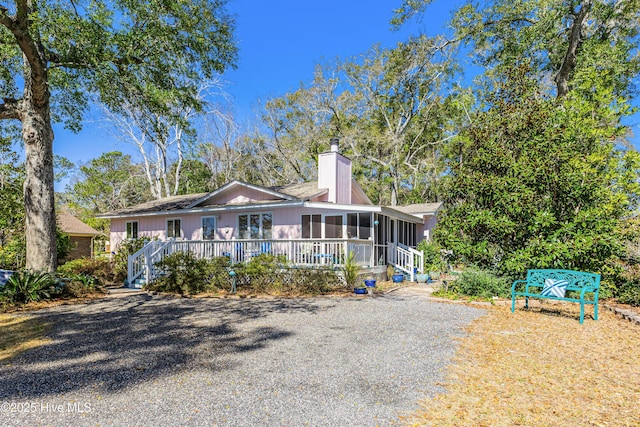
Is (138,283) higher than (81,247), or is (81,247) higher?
(81,247)

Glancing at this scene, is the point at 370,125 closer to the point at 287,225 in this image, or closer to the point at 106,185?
the point at 287,225

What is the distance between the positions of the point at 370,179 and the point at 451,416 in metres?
31.4

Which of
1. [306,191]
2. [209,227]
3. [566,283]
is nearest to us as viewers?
[566,283]

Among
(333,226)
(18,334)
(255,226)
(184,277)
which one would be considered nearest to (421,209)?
(333,226)

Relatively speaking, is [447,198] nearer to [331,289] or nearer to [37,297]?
[331,289]

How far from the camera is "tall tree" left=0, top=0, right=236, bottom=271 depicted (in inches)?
408

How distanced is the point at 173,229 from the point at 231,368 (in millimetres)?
15490

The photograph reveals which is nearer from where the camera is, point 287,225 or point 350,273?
point 350,273

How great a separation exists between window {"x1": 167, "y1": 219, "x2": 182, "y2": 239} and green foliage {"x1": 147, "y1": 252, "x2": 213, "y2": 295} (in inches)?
252

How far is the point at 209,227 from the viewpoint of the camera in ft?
56.9

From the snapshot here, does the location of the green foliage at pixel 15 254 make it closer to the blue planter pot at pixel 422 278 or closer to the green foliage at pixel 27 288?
the green foliage at pixel 27 288

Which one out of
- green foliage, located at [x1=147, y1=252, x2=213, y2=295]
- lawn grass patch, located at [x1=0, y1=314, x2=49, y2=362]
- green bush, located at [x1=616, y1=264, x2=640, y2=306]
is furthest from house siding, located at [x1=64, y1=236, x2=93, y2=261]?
green bush, located at [x1=616, y1=264, x2=640, y2=306]

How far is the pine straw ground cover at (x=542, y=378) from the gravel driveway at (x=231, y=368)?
1.12ft

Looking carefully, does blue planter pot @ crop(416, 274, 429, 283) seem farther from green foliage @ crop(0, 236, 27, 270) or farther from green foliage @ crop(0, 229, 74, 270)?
green foliage @ crop(0, 236, 27, 270)
